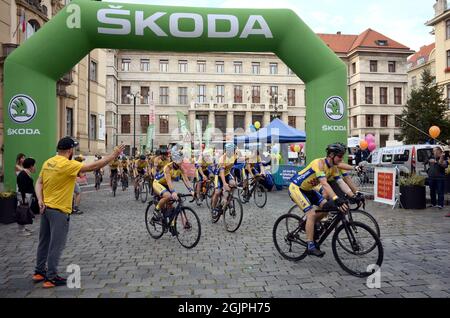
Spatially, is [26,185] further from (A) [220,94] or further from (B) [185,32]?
(A) [220,94]

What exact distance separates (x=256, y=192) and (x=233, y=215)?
369 centimetres

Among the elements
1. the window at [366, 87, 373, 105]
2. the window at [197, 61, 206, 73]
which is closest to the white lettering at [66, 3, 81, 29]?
the window at [197, 61, 206, 73]

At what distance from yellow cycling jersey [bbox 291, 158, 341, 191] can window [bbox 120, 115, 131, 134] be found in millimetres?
53868

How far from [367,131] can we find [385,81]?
8.70 meters

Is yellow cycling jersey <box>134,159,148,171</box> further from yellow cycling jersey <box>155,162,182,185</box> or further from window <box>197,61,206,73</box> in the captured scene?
window <box>197,61,206,73</box>

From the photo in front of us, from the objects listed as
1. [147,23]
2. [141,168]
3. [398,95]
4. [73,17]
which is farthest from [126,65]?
[147,23]

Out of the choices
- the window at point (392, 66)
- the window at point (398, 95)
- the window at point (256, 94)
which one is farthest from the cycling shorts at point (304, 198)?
the window at point (392, 66)

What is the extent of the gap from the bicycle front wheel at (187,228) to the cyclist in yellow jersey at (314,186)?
77.7 inches

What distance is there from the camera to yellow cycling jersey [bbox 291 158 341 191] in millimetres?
5523

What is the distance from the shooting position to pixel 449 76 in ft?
123
